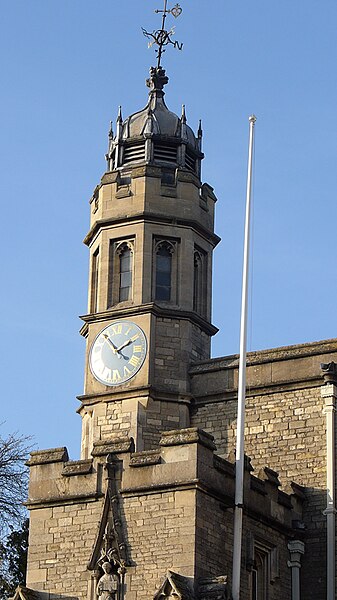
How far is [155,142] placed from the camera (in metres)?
36.0

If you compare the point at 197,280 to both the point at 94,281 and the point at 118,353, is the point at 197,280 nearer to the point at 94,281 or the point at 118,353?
the point at 94,281

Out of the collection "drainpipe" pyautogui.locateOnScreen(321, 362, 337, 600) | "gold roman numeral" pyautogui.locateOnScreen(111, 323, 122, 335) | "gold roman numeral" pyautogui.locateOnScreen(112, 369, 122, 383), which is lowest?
"drainpipe" pyautogui.locateOnScreen(321, 362, 337, 600)

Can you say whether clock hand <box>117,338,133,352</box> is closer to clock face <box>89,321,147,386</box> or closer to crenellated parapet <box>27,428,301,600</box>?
clock face <box>89,321,147,386</box>

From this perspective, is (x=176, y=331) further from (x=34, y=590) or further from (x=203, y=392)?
(x=34, y=590)

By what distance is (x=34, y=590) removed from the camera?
2928 centimetres

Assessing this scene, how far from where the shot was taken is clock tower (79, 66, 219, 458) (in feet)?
110

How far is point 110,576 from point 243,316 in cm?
628

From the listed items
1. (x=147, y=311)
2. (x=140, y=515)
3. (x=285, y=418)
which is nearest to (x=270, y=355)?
(x=285, y=418)

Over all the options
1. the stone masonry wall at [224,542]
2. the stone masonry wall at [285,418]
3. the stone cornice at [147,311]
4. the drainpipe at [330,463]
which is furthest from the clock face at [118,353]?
the stone masonry wall at [224,542]

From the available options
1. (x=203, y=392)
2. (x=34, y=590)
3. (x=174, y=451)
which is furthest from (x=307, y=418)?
(x=34, y=590)

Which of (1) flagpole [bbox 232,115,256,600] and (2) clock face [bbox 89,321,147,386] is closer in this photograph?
(1) flagpole [bbox 232,115,256,600]

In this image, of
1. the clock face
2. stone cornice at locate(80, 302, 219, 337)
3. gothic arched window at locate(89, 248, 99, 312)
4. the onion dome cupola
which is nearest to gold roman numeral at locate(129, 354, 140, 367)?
the clock face

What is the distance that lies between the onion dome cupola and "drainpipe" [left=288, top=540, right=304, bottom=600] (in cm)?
960

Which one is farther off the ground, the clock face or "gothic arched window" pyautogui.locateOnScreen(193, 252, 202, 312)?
"gothic arched window" pyautogui.locateOnScreen(193, 252, 202, 312)
